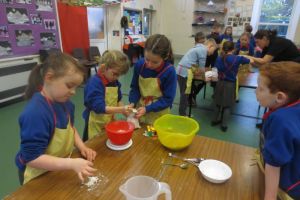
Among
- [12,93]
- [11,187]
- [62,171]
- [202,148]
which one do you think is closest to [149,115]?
[202,148]

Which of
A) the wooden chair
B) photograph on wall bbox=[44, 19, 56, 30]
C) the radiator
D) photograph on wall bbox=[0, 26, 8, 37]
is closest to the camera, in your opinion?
photograph on wall bbox=[0, 26, 8, 37]

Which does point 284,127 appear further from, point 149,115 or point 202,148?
point 149,115

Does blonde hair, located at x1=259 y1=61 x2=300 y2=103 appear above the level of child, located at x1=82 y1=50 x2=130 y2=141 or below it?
above

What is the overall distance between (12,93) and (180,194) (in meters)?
3.70

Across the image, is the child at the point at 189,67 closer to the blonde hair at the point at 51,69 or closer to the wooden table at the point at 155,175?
the wooden table at the point at 155,175

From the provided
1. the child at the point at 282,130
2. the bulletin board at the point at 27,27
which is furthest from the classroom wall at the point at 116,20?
the child at the point at 282,130

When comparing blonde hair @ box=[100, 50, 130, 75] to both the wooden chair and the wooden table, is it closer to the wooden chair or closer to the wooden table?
the wooden table

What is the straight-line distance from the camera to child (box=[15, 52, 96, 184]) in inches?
30.8

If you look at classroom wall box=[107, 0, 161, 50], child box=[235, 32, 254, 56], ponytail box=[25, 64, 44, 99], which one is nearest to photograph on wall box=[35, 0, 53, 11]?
classroom wall box=[107, 0, 161, 50]

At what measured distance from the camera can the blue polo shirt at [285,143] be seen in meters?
0.67

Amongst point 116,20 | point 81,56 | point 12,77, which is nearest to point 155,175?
point 12,77

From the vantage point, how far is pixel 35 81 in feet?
3.00

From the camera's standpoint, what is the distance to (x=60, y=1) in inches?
166

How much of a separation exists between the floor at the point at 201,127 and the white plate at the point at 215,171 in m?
1.67
